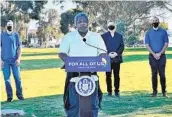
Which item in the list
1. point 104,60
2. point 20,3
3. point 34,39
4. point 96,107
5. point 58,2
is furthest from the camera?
point 34,39

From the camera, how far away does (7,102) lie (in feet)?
34.2

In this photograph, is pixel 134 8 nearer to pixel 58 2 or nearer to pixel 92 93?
pixel 58 2

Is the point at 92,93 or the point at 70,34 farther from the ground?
the point at 70,34

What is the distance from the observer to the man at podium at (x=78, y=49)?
6672mm

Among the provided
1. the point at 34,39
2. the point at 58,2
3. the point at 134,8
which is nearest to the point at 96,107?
the point at 134,8

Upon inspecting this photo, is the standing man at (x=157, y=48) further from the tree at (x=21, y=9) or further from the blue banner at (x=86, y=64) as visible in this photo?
the tree at (x=21, y=9)

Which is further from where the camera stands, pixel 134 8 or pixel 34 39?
pixel 34 39

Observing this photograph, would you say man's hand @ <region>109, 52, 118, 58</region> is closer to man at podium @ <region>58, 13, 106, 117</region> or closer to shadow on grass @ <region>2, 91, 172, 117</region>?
shadow on grass @ <region>2, 91, 172, 117</region>

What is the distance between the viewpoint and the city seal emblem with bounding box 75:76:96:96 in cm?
641

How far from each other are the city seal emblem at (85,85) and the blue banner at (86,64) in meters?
0.20

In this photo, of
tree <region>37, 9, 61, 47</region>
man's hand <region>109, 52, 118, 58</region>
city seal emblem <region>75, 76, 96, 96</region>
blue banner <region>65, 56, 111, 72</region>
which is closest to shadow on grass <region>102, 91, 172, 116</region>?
man's hand <region>109, 52, 118, 58</region>

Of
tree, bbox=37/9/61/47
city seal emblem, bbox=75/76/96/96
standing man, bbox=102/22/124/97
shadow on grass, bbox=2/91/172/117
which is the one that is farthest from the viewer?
tree, bbox=37/9/61/47

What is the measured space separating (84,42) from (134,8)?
39034 mm

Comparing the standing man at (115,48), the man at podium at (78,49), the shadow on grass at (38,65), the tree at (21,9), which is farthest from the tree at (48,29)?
the man at podium at (78,49)
